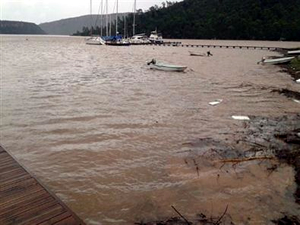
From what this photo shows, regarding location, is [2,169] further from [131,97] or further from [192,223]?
[131,97]

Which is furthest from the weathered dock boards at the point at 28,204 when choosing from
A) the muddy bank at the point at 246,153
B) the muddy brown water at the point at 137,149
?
the muddy bank at the point at 246,153

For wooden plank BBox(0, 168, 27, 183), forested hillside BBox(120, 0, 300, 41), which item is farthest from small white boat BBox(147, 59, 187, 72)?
forested hillside BBox(120, 0, 300, 41)

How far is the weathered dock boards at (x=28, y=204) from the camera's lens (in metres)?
4.70

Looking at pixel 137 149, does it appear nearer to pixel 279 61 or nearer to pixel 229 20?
pixel 279 61

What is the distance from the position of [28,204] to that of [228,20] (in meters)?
133

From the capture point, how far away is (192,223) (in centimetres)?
556

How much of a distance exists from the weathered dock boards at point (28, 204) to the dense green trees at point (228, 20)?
4863 inches

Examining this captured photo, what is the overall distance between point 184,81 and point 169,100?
7805mm

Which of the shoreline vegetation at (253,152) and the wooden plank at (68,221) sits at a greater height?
the wooden plank at (68,221)

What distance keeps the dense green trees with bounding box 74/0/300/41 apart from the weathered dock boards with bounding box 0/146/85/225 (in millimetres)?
123520

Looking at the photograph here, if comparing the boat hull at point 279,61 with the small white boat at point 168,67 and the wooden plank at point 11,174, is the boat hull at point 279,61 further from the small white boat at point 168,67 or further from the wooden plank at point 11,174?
the wooden plank at point 11,174

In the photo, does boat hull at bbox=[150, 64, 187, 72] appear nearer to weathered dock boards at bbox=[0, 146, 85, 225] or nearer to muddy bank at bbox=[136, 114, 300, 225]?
muddy bank at bbox=[136, 114, 300, 225]

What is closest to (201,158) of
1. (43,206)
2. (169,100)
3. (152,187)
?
(152,187)

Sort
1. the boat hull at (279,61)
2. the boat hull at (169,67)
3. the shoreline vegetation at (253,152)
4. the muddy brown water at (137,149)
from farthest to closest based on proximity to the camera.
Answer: the boat hull at (279,61)
the boat hull at (169,67)
the muddy brown water at (137,149)
the shoreline vegetation at (253,152)
